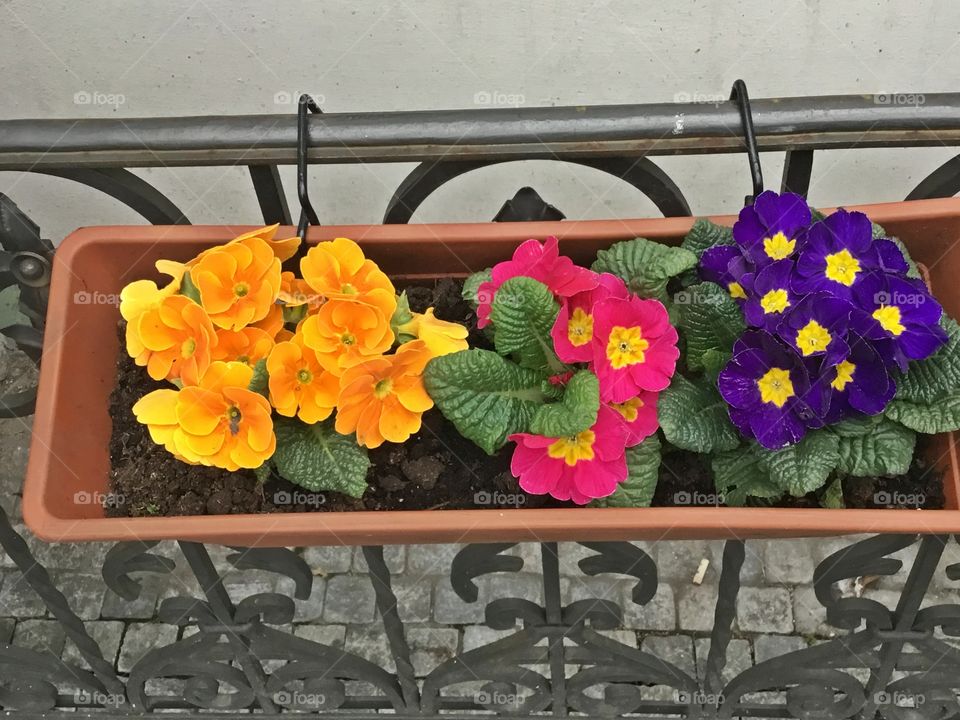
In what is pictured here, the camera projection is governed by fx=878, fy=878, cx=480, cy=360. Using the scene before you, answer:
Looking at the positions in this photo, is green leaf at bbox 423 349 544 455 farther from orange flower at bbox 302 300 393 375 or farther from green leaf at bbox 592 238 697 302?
green leaf at bbox 592 238 697 302

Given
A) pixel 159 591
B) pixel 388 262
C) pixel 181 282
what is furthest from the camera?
pixel 159 591

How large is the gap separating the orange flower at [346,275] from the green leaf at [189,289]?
0.17m

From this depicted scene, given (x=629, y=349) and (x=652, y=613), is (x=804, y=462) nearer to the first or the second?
(x=629, y=349)

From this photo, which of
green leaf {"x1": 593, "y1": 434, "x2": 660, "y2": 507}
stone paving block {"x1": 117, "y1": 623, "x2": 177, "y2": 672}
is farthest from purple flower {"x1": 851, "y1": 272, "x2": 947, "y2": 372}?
stone paving block {"x1": 117, "y1": 623, "x2": 177, "y2": 672}

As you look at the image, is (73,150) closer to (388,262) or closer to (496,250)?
(388,262)

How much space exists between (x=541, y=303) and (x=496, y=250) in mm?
216

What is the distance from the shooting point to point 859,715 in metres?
1.63

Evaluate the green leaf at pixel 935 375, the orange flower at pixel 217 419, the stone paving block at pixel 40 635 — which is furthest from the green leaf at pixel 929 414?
the stone paving block at pixel 40 635

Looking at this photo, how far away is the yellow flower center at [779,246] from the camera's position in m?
1.16

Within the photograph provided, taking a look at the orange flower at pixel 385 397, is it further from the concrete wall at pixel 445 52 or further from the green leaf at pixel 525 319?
the concrete wall at pixel 445 52

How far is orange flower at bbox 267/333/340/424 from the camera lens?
1154 mm

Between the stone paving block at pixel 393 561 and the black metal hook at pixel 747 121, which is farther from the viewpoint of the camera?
the stone paving block at pixel 393 561

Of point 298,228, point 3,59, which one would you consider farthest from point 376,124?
point 3,59

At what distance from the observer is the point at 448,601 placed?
2193mm
